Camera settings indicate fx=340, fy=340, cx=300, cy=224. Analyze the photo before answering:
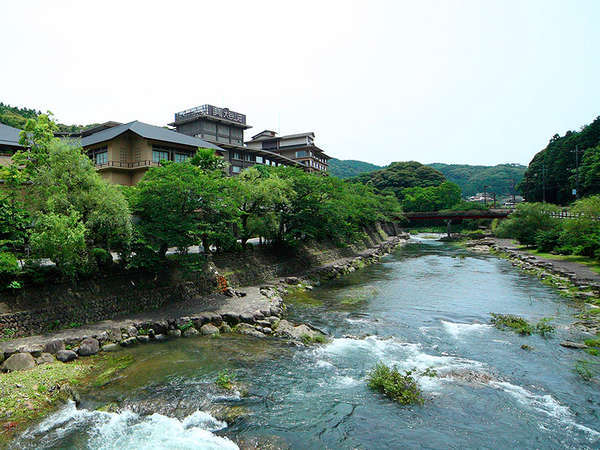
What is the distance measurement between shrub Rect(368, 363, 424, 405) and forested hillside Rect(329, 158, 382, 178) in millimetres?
134535

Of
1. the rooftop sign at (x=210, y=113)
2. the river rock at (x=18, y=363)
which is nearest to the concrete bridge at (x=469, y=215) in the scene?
the rooftop sign at (x=210, y=113)

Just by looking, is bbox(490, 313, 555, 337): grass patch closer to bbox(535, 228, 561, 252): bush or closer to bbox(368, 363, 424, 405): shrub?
bbox(368, 363, 424, 405): shrub

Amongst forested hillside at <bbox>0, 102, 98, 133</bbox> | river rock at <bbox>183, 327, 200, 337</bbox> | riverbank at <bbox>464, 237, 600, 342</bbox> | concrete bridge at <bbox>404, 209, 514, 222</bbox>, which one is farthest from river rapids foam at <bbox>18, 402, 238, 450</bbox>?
concrete bridge at <bbox>404, 209, 514, 222</bbox>

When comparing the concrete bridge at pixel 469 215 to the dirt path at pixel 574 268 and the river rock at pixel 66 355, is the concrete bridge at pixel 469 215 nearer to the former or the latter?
the dirt path at pixel 574 268

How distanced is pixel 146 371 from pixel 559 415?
12.0 metres

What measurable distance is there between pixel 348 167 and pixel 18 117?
127 metres

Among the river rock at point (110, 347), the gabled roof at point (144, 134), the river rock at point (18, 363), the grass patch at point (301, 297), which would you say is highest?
the gabled roof at point (144, 134)

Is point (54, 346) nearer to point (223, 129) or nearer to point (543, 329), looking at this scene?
point (543, 329)

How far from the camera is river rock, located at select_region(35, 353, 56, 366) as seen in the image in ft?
37.0

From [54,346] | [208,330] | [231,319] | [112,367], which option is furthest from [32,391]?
[231,319]

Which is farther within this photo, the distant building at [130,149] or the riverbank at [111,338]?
the distant building at [130,149]

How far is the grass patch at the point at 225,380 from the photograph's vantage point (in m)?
10.2

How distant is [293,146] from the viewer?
75625 mm

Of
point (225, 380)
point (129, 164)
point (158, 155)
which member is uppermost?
point (158, 155)
